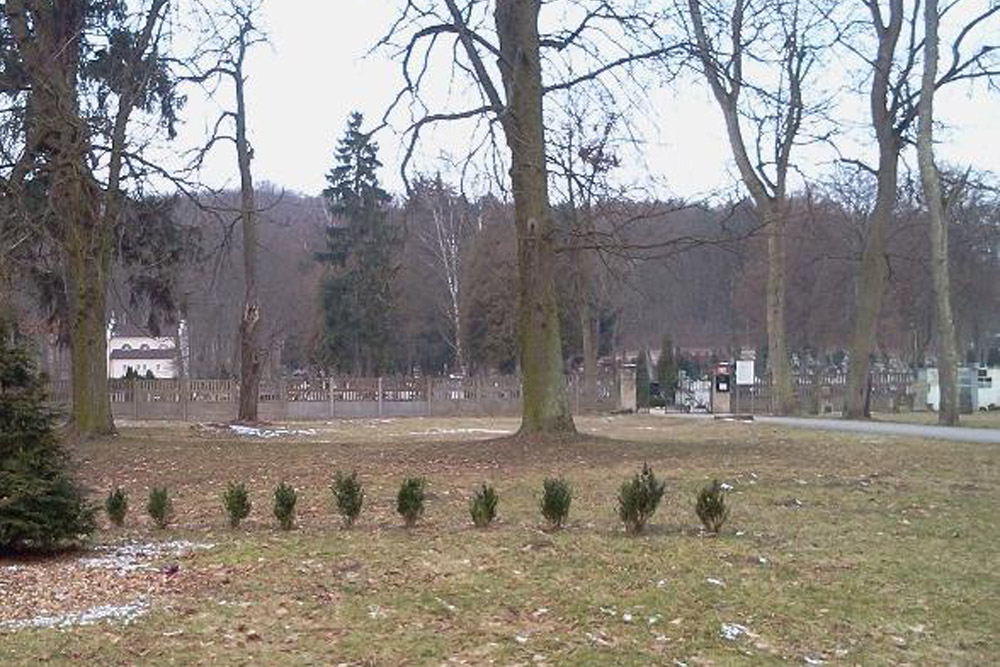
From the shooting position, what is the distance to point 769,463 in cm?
1538

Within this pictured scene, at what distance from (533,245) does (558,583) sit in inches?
387

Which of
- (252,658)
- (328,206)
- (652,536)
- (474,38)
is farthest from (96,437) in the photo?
(328,206)

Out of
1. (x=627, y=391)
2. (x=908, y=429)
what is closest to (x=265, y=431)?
(x=908, y=429)

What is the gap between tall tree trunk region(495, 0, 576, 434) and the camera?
57.8 feet

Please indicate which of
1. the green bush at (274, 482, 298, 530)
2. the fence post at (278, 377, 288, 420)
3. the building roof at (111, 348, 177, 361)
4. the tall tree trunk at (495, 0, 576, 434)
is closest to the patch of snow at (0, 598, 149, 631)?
the green bush at (274, 482, 298, 530)

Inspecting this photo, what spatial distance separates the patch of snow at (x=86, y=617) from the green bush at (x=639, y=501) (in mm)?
4212

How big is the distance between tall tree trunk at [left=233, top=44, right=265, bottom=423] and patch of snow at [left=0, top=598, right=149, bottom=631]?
80.8 ft

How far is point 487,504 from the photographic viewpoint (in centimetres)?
1037

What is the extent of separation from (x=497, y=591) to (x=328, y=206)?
5450cm

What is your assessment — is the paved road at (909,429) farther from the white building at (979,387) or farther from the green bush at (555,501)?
the white building at (979,387)

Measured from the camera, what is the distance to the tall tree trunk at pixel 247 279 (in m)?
32.6

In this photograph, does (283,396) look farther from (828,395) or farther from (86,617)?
(86,617)

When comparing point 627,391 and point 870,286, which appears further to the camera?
point 627,391

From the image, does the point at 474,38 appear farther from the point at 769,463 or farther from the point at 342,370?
the point at 342,370
